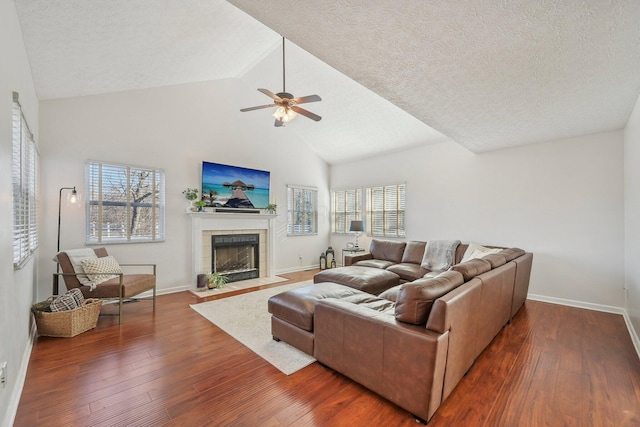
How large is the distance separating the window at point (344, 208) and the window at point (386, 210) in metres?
0.34

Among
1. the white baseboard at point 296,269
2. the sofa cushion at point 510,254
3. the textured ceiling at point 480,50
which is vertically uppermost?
the textured ceiling at point 480,50

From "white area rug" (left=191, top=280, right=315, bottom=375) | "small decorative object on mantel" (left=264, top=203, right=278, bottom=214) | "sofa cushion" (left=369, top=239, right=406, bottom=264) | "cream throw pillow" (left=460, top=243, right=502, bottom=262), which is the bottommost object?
"white area rug" (left=191, top=280, right=315, bottom=375)

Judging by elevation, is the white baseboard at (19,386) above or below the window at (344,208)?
below

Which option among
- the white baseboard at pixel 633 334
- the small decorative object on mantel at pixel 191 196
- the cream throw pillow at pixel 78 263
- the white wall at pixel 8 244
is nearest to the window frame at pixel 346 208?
the small decorative object on mantel at pixel 191 196

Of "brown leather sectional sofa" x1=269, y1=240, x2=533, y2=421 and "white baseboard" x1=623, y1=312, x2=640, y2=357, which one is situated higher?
"brown leather sectional sofa" x1=269, y1=240, x2=533, y2=421

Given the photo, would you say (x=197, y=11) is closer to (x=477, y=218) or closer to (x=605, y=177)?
(x=477, y=218)

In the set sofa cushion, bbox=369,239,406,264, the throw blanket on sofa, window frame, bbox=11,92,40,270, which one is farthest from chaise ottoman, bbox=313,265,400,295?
window frame, bbox=11,92,40,270

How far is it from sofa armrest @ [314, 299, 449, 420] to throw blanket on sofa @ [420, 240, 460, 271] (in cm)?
305

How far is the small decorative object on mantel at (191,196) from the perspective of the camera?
192 inches

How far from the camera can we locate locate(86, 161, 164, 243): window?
161 inches

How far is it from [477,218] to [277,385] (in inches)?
176

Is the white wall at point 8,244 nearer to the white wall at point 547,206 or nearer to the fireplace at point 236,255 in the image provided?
the fireplace at point 236,255

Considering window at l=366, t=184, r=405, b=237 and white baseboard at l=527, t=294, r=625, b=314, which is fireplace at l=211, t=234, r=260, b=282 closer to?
window at l=366, t=184, r=405, b=237

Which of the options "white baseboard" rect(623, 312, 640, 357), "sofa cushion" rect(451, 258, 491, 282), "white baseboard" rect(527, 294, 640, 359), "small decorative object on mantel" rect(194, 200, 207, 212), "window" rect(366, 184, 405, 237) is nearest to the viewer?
"sofa cushion" rect(451, 258, 491, 282)
